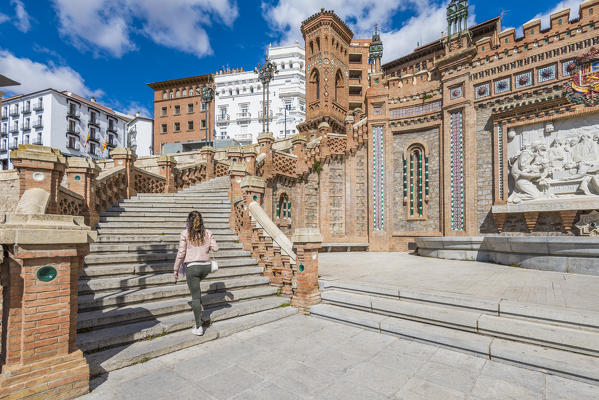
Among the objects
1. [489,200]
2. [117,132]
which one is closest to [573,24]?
[489,200]

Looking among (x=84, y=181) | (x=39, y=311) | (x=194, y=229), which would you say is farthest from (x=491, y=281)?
(x=84, y=181)

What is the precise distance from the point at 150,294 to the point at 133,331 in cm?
104

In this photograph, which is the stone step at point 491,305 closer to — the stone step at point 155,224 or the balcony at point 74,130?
the stone step at point 155,224

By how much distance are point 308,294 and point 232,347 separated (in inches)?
86.3

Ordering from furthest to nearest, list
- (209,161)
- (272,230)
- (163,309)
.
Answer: (209,161) < (272,230) < (163,309)

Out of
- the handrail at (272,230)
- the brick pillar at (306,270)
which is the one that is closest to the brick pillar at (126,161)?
the handrail at (272,230)

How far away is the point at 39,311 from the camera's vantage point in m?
3.18

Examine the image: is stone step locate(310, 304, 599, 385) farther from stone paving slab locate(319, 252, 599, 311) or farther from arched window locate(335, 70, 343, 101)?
arched window locate(335, 70, 343, 101)

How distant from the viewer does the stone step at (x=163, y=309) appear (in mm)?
4543

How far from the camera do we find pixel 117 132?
2346 inches

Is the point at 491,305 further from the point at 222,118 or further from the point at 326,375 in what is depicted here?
the point at 222,118

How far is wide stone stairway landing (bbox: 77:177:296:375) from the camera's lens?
169 inches

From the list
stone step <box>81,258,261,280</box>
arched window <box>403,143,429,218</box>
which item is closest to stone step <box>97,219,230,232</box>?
stone step <box>81,258,261,280</box>

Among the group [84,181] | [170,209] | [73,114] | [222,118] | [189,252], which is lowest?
[189,252]
